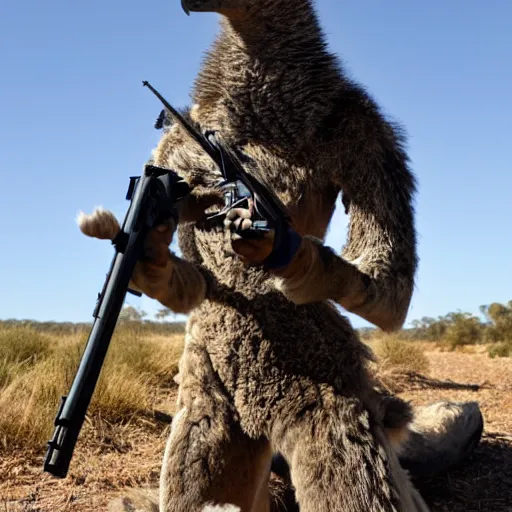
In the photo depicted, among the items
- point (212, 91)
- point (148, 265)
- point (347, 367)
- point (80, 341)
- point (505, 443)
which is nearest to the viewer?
point (148, 265)

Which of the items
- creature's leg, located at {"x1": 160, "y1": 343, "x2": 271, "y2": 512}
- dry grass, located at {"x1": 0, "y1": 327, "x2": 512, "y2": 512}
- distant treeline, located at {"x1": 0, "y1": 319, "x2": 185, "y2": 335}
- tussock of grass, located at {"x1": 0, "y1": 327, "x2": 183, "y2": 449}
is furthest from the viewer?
distant treeline, located at {"x1": 0, "y1": 319, "x2": 185, "y2": 335}

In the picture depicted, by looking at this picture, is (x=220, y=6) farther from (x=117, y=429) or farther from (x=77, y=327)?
(x=77, y=327)

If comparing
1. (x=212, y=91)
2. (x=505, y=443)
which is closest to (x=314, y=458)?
(x=212, y=91)

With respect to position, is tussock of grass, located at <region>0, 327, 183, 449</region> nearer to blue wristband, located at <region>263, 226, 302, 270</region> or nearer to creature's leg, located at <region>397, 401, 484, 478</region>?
creature's leg, located at <region>397, 401, 484, 478</region>

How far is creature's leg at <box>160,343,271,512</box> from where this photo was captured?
7.95 feet

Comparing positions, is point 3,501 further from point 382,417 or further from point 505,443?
point 505,443

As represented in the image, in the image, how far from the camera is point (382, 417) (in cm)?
244

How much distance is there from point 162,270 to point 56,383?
423 cm

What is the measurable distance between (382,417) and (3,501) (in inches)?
105

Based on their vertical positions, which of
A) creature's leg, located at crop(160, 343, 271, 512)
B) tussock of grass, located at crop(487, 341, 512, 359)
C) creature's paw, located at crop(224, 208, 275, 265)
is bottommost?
creature's leg, located at crop(160, 343, 271, 512)

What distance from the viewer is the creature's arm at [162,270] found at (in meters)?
2.17

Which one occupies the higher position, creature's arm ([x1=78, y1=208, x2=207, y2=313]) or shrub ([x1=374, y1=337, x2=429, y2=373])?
shrub ([x1=374, y1=337, x2=429, y2=373])

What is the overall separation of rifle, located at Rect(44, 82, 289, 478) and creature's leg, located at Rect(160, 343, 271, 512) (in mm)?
545

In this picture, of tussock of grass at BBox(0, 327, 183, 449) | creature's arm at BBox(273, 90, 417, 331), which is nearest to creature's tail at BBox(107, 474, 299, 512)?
creature's arm at BBox(273, 90, 417, 331)
